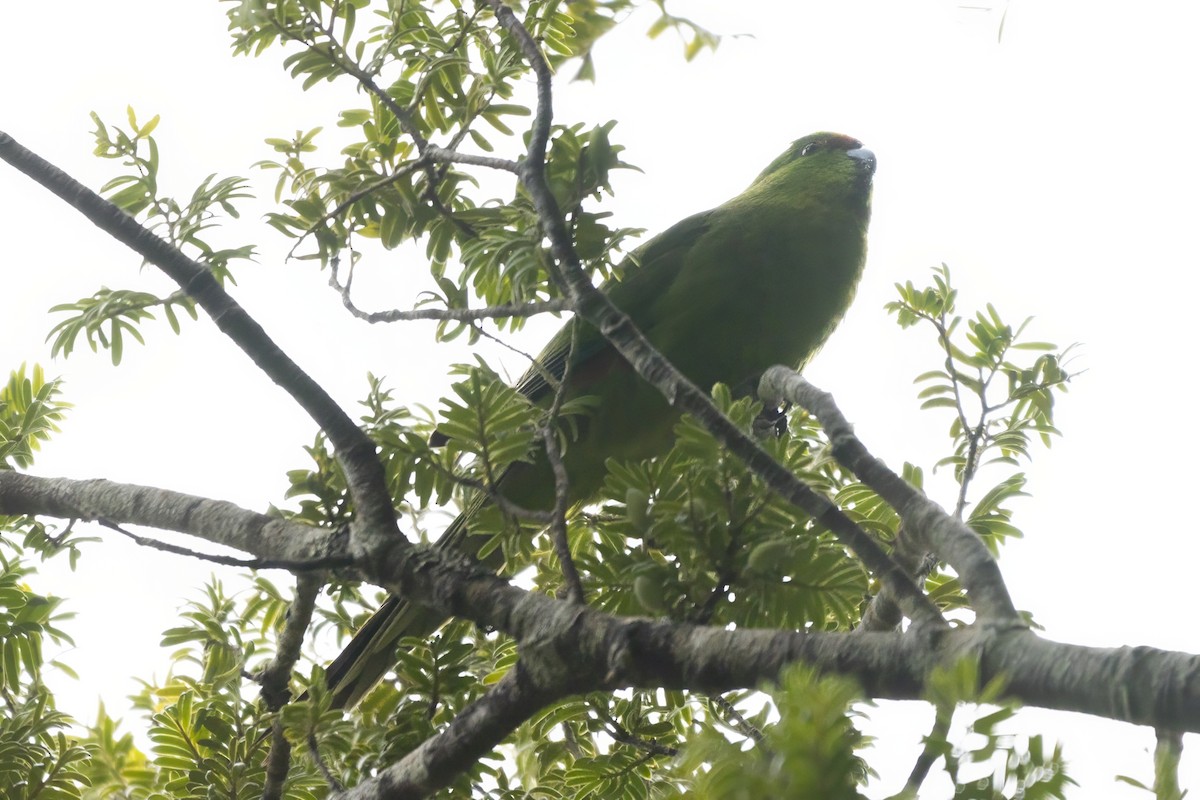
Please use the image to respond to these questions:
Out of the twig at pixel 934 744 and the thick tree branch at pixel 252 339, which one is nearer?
the twig at pixel 934 744

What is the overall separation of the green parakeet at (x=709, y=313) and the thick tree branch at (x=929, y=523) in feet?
2.97

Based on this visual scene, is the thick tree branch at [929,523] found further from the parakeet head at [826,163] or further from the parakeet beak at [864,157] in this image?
the parakeet beak at [864,157]

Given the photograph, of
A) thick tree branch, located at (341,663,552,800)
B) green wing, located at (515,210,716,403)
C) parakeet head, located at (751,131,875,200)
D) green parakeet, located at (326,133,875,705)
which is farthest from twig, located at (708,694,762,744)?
parakeet head, located at (751,131,875,200)

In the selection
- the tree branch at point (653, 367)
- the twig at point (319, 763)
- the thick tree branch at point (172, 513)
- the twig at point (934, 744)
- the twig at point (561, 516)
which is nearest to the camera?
the twig at point (934, 744)

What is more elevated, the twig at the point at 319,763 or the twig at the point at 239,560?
the twig at the point at 239,560

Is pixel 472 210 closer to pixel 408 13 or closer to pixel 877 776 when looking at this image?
pixel 408 13

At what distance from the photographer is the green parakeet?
2406 mm

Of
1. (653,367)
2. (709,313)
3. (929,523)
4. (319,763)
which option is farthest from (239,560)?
(709,313)

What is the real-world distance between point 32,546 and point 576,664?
1195mm

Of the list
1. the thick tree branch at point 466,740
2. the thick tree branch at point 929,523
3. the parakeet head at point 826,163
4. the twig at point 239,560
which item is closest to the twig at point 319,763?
the thick tree branch at point 466,740

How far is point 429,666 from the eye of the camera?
1.59 metres

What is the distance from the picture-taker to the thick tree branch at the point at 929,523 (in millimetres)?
1052

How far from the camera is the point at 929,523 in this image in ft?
3.91

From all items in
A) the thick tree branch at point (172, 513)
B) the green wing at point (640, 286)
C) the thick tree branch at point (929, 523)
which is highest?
the green wing at point (640, 286)
